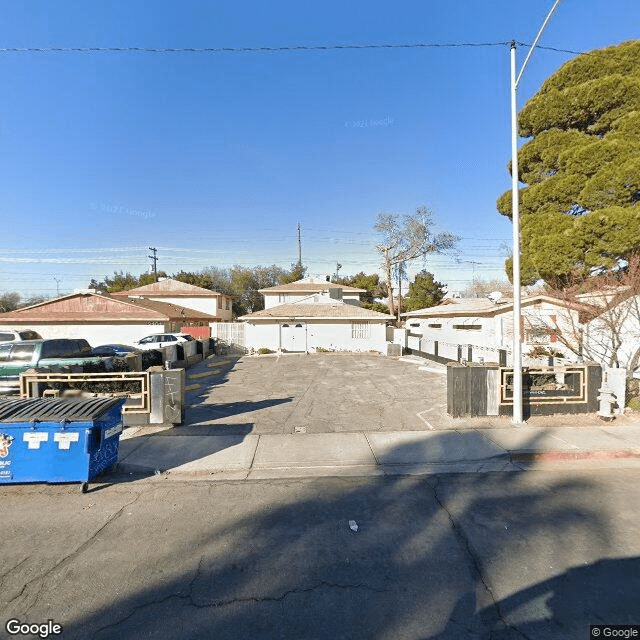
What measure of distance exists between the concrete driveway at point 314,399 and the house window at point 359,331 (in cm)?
556

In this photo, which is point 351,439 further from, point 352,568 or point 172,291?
point 172,291

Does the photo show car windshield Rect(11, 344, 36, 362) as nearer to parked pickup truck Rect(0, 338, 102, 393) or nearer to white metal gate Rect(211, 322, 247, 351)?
parked pickup truck Rect(0, 338, 102, 393)

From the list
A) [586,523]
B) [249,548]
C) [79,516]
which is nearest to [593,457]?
[586,523]

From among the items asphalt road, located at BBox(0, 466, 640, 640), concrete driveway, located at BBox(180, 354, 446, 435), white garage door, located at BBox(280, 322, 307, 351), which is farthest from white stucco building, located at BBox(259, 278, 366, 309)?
asphalt road, located at BBox(0, 466, 640, 640)

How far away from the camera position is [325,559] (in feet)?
11.5

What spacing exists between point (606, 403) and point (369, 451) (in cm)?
586

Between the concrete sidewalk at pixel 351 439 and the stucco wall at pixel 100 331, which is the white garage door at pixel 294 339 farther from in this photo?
the concrete sidewalk at pixel 351 439

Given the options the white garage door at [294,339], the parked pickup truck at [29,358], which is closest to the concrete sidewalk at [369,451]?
the parked pickup truck at [29,358]

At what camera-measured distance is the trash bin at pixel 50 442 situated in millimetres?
4789

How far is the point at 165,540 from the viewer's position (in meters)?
3.84

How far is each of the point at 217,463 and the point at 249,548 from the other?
97.8 inches

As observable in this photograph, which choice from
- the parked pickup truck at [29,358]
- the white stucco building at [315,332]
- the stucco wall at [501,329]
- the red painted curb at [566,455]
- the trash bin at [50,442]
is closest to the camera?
the trash bin at [50,442]

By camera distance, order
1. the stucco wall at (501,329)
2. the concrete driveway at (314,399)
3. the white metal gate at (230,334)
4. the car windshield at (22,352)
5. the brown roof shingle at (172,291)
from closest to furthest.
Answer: the concrete driveway at (314,399)
the car windshield at (22,352)
the stucco wall at (501,329)
the white metal gate at (230,334)
the brown roof shingle at (172,291)

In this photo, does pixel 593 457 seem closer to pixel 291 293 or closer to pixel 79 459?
pixel 79 459
